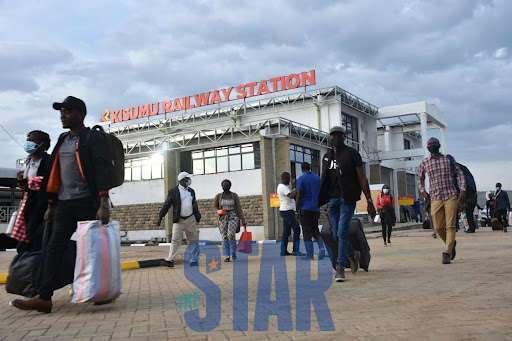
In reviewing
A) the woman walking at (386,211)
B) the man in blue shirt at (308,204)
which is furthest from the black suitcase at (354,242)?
the woman walking at (386,211)

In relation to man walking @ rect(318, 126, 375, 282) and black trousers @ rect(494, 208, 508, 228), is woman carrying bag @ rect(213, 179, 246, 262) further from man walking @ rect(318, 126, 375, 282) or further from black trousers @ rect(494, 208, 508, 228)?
black trousers @ rect(494, 208, 508, 228)

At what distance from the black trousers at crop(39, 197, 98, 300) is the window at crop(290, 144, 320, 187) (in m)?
19.7

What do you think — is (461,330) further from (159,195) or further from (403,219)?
(403,219)

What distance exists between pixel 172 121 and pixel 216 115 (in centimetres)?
381

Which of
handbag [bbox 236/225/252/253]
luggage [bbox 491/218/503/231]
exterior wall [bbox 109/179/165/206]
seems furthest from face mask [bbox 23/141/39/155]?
exterior wall [bbox 109/179/165/206]

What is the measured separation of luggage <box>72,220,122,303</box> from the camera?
4.45 meters

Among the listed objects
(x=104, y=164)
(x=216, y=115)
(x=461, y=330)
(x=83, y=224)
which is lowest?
(x=461, y=330)

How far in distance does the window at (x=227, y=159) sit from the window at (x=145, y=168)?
87.1 inches

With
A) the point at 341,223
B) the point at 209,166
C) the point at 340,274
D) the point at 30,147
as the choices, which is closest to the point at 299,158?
the point at 209,166

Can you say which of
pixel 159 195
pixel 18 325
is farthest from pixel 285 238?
pixel 159 195

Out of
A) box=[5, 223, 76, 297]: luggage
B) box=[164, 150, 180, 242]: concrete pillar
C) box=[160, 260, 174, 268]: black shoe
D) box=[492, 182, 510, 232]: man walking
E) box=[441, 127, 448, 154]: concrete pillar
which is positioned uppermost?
box=[441, 127, 448, 154]: concrete pillar

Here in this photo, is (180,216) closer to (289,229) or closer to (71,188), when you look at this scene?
(289,229)

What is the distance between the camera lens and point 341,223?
6.53 meters

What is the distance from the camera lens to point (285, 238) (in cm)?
1080
